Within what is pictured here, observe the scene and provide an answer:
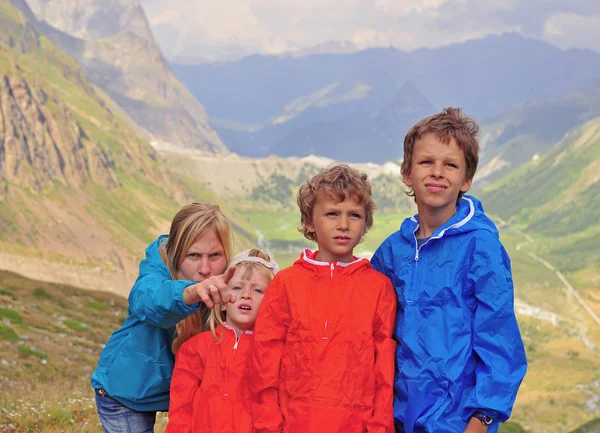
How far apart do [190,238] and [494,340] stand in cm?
357

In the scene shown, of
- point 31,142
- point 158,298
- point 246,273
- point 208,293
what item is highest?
point 31,142

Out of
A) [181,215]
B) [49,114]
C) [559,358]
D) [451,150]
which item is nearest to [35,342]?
[181,215]

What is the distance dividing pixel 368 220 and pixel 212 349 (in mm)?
2285

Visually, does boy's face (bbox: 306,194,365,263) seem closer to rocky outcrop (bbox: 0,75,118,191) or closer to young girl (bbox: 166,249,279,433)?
young girl (bbox: 166,249,279,433)

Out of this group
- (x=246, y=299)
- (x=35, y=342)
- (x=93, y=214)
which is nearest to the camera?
(x=246, y=299)

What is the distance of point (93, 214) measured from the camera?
184 m

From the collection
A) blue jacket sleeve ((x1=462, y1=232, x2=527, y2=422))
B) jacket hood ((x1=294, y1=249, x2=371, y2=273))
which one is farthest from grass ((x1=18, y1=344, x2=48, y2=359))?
blue jacket sleeve ((x1=462, y1=232, x2=527, y2=422))

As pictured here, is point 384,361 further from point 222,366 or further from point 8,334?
point 8,334

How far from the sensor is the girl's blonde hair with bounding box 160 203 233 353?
25.1ft

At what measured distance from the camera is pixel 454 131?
6.91 metres

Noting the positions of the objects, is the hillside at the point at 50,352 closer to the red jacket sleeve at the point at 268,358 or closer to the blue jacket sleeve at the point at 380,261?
the red jacket sleeve at the point at 268,358

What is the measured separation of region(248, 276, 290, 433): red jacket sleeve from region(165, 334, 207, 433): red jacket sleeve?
2.48ft

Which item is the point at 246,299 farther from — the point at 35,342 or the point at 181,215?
the point at 35,342

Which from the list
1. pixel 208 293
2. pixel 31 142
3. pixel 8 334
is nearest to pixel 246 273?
pixel 208 293
